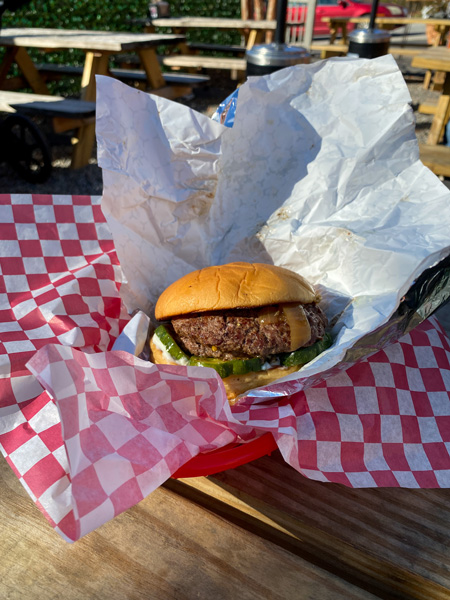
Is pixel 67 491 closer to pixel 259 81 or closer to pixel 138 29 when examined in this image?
pixel 259 81

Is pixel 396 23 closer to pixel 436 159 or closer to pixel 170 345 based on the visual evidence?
pixel 436 159

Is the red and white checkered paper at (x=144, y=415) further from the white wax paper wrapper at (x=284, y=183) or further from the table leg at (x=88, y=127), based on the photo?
the table leg at (x=88, y=127)

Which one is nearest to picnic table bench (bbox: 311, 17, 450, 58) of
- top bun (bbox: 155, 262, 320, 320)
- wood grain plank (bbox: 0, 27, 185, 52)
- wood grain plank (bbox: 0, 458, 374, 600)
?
wood grain plank (bbox: 0, 27, 185, 52)

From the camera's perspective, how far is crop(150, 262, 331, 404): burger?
4.31ft

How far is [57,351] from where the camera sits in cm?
91

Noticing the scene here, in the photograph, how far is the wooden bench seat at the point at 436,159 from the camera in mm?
3027

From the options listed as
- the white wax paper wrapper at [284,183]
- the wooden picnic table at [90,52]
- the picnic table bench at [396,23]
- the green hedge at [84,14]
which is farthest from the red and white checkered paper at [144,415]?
the green hedge at [84,14]

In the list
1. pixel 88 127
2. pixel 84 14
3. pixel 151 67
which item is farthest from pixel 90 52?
pixel 84 14

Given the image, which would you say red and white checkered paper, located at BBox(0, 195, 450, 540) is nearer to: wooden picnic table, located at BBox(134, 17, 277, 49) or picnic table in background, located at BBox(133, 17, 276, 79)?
picnic table in background, located at BBox(133, 17, 276, 79)

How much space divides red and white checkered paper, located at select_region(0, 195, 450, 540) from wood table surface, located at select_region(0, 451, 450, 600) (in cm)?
7

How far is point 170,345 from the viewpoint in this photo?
4.54 ft

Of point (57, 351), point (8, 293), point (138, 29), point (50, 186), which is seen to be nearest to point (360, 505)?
point (57, 351)

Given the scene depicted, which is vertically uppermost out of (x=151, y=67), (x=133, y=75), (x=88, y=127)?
(x=151, y=67)

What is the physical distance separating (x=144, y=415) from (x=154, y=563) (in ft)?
0.92
